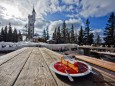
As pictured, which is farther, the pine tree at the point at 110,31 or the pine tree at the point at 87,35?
the pine tree at the point at 87,35

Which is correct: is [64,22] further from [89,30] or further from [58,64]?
[58,64]

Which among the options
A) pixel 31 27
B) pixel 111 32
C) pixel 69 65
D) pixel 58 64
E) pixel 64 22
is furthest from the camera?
pixel 31 27

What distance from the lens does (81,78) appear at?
1475mm

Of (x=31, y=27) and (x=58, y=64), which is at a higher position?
(x=31, y=27)

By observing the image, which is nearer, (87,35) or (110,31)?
(110,31)

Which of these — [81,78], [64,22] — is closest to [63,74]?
[81,78]

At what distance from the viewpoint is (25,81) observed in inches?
54.9

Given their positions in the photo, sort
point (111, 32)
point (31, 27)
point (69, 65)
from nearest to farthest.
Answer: point (69, 65) → point (111, 32) → point (31, 27)

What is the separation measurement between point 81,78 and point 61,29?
58453 mm

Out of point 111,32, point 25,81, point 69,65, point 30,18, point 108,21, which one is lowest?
point 25,81

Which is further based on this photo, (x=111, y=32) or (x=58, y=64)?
(x=111, y=32)

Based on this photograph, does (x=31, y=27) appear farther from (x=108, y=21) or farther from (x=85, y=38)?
(x=108, y=21)

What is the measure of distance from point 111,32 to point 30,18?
5133 cm

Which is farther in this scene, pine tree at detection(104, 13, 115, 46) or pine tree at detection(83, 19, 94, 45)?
pine tree at detection(83, 19, 94, 45)
